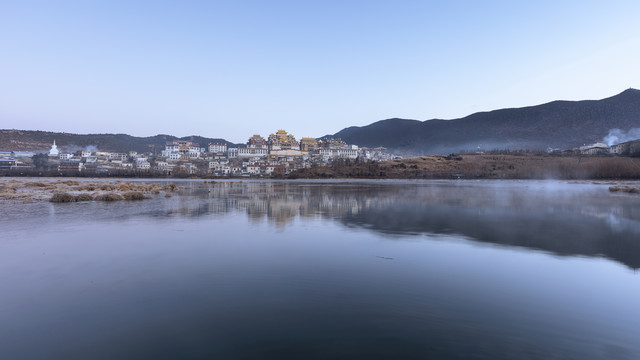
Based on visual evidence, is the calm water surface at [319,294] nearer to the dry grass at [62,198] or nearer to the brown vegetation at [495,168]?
the dry grass at [62,198]

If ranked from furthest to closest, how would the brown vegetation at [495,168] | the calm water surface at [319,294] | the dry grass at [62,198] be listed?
1. the brown vegetation at [495,168]
2. the dry grass at [62,198]
3. the calm water surface at [319,294]

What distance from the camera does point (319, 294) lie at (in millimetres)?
6453

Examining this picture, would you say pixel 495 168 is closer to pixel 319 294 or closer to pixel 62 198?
pixel 62 198

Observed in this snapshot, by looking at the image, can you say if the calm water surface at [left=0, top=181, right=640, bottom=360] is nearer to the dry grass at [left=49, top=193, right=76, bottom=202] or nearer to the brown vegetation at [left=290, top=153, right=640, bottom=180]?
the dry grass at [left=49, top=193, right=76, bottom=202]

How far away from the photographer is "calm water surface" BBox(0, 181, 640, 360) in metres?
4.47

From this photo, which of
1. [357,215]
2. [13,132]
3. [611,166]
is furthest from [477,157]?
[13,132]

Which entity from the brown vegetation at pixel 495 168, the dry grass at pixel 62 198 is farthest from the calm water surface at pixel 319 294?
the brown vegetation at pixel 495 168

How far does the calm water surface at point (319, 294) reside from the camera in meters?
4.47

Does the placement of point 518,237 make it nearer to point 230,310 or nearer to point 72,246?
point 230,310

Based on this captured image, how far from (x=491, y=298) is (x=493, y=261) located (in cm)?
302

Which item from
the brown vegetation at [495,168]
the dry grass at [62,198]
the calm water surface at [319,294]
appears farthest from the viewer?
the brown vegetation at [495,168]

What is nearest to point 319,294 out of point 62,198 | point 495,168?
point 62,198

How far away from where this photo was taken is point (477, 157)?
12144 cm

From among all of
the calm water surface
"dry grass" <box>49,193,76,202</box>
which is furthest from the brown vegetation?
the calm water surface
